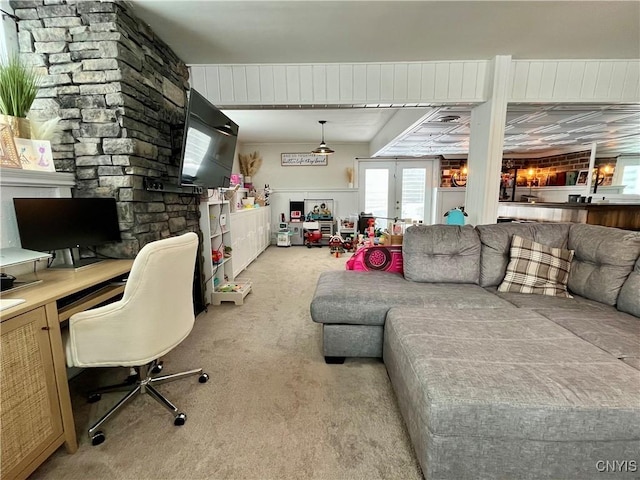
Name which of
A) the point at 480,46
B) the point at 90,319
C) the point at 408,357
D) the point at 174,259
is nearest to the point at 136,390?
the point at 90,319

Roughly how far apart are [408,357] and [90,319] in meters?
1.43

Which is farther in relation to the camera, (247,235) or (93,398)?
(247,235)

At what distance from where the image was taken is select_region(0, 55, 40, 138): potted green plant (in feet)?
4.86

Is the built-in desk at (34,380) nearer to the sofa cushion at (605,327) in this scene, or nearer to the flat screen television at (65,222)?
the flat screen television at (65,222)

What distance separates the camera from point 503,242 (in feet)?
6.87

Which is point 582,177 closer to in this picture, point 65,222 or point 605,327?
point 605,327

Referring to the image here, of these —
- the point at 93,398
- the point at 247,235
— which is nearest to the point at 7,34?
the point at 93,398

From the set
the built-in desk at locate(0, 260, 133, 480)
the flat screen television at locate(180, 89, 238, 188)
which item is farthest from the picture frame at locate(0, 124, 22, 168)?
Result: the flat screen television at locate(180, 89, 238, 188)

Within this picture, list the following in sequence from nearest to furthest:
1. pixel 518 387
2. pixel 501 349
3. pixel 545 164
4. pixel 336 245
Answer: pixel 518 387, pixel 501 349, pixel 336 245, pixel 545 164

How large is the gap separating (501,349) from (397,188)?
6.06 meters

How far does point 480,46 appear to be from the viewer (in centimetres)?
237

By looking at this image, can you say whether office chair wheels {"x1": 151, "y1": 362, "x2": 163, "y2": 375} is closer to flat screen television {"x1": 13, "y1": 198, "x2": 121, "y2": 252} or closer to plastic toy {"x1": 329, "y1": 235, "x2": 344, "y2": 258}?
flat screen television {"x1": 13, "y1": 198, "x2": 121, "y2": 252}

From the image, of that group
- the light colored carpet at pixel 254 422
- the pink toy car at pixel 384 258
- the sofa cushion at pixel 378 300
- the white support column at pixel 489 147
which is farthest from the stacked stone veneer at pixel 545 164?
the light colored carpet at pixel 254 422

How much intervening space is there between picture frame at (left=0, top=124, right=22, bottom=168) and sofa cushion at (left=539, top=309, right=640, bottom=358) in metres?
3.00
